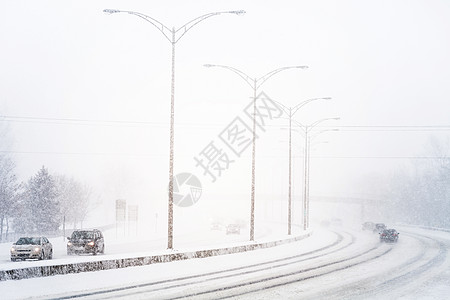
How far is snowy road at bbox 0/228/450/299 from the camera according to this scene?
647 inches

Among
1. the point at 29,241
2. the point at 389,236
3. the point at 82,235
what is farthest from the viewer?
the point at 389,236

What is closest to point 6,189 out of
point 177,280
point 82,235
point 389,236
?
point 82,235

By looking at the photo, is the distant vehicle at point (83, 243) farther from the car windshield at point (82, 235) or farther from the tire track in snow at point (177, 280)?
the tire track in snow at point (177, 280)

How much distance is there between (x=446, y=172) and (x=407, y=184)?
30.4m

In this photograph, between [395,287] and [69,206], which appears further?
[69,206]

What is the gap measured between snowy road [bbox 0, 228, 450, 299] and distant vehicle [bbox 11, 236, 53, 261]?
28.7 feet

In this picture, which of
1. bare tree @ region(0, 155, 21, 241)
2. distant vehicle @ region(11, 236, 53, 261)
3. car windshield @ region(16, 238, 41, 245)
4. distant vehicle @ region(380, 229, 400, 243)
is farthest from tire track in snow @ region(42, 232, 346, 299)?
bare tree @ region(0, 155, 21, 241)

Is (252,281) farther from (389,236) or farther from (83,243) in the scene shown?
(389,236)

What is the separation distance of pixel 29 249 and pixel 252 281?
14.8m

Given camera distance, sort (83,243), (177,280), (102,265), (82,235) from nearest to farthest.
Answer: (177,280) < (102,265) < (83,243) < (82,235)

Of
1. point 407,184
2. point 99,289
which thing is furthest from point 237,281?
point 407,184

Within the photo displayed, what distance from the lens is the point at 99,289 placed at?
16922 millimetres

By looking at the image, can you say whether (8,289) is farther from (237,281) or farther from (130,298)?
(237,281)

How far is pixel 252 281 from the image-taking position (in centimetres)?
1988
